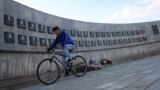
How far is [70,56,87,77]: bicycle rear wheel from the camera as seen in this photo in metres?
8.40

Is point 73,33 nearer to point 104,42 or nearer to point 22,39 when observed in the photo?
point 104,42

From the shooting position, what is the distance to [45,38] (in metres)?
9.98

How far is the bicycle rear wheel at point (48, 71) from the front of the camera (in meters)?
7.26

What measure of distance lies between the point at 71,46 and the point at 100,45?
627cm

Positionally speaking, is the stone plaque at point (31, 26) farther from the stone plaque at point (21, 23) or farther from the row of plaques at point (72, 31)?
the stone plaque at point (21, 23)

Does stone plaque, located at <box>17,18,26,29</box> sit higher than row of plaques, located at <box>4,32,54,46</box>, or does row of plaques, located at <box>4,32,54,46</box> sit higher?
stone plaque, located at <box>17,18,26,29</box>

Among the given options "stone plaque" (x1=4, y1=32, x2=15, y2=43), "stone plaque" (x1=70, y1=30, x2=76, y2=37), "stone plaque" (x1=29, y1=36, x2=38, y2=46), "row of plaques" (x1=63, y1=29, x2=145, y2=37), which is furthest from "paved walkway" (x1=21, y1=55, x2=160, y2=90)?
"row of plaques" (x1=63, y1=29, x2=145, y2=37)

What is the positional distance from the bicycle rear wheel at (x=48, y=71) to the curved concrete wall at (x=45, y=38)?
2.88ft

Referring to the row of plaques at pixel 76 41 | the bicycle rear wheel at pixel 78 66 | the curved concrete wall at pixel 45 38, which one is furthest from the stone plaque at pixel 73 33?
the bicycle rear wheel at pixel 78 66

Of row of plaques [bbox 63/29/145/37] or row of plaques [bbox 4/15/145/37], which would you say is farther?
row of plaques [bbox 63/29/145/37]

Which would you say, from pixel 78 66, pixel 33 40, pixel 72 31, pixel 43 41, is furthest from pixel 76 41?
pixel 78 66

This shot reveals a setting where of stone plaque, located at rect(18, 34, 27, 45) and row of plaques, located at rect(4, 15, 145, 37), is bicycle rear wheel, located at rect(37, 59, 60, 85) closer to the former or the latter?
stone plaque, located at rect(18, 34, 27, 45)

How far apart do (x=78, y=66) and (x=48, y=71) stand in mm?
1304

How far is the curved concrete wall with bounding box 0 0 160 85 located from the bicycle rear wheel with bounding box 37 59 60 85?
88cm
